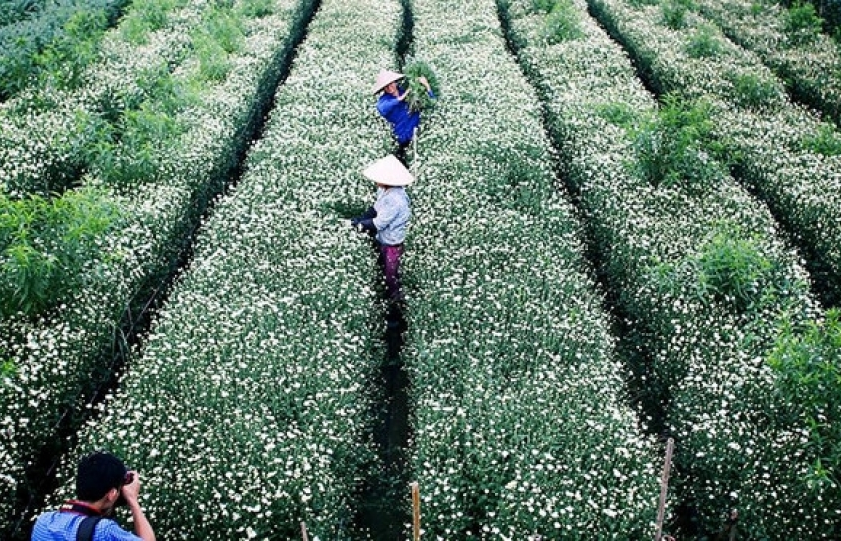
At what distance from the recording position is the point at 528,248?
908cm

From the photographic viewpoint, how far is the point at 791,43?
60.0ft

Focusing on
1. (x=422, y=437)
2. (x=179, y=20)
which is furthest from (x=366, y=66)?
(x=422, y=437)

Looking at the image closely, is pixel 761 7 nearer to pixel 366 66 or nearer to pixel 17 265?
pixel 366 66

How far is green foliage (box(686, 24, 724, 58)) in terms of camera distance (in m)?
16.7

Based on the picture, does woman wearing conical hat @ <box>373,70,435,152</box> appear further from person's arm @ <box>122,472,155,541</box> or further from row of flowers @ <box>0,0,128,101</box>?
person's arm @ <box>122,472,155,541</box>

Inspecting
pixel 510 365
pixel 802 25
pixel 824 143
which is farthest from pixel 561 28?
A: pixel 510 365

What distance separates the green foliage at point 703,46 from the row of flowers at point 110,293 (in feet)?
32.6

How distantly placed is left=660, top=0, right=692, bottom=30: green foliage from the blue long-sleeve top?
1013 cm

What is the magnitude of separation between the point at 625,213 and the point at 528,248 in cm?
171

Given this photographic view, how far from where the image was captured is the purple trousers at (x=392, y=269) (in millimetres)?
9602

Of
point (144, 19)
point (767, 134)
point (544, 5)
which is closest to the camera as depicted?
point (767, 134)

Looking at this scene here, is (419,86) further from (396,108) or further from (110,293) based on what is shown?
(110,293)

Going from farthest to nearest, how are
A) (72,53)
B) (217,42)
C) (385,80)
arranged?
(217,42), (72,53), (385,80)

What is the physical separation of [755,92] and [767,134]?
6.99 ft
